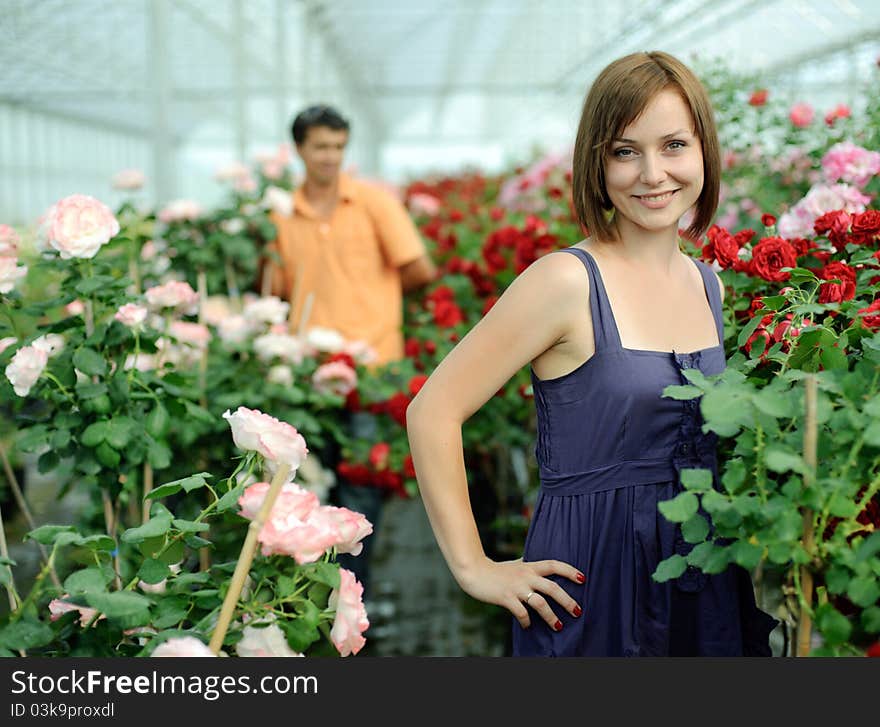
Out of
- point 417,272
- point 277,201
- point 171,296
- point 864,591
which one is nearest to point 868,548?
point 864,591

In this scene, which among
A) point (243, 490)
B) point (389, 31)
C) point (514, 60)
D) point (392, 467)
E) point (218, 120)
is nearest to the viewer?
point (243, 490)

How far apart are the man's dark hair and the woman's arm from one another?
217 cm

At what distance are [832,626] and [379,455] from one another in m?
2.10

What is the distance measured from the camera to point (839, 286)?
1.25 m

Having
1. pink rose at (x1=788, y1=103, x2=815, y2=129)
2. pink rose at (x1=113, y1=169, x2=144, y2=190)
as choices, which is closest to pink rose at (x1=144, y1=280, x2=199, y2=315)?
pink rose at (x1=113, y1=169, x2=144, y2=190)

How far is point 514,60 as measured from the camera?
22.7 meters

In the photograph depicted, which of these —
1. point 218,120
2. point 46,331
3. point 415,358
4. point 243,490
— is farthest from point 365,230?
point 218,120

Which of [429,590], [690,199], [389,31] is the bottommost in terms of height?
[429,590]

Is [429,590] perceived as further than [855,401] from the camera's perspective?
Yes

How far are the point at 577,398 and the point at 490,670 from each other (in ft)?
1.82

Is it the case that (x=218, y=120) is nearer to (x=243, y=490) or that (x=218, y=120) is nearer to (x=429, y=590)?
(x=429, y=590)

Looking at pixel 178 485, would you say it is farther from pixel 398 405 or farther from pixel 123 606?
pixel 398 405

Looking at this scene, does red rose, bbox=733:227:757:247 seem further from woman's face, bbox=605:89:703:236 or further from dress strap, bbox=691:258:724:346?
woman's face, bbox=605:89:703:236

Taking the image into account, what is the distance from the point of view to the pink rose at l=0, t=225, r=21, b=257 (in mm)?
1515
